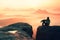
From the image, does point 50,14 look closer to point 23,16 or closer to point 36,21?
point 36,21

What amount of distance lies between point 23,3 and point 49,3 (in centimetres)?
45

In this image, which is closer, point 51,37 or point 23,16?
point 51,37

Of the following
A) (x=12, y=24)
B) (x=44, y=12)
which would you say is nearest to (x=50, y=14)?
(x=44, y=12)

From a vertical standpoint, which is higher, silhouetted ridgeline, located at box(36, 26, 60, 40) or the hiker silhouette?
the hiker silhouette

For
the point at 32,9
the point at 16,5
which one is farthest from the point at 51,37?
the point at 16,5

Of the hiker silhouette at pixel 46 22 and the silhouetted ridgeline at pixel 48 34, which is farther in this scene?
the hiker silhouette at pixel 46 22

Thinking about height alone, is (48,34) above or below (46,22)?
below

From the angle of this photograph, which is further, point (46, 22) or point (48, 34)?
point (46, 22)

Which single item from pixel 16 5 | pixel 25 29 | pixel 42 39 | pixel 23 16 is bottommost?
pixel 42 39

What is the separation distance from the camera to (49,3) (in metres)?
2.82

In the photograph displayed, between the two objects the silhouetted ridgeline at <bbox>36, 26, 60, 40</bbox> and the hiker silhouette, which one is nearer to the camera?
the silhouetted ridgeline at <bbox>36, 26, 60, 40</bbox>

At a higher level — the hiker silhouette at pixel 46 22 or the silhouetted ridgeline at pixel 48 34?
the hiker silhouette at pixel 46 22

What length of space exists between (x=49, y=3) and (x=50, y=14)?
19 centimetres

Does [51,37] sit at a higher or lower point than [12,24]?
lower
